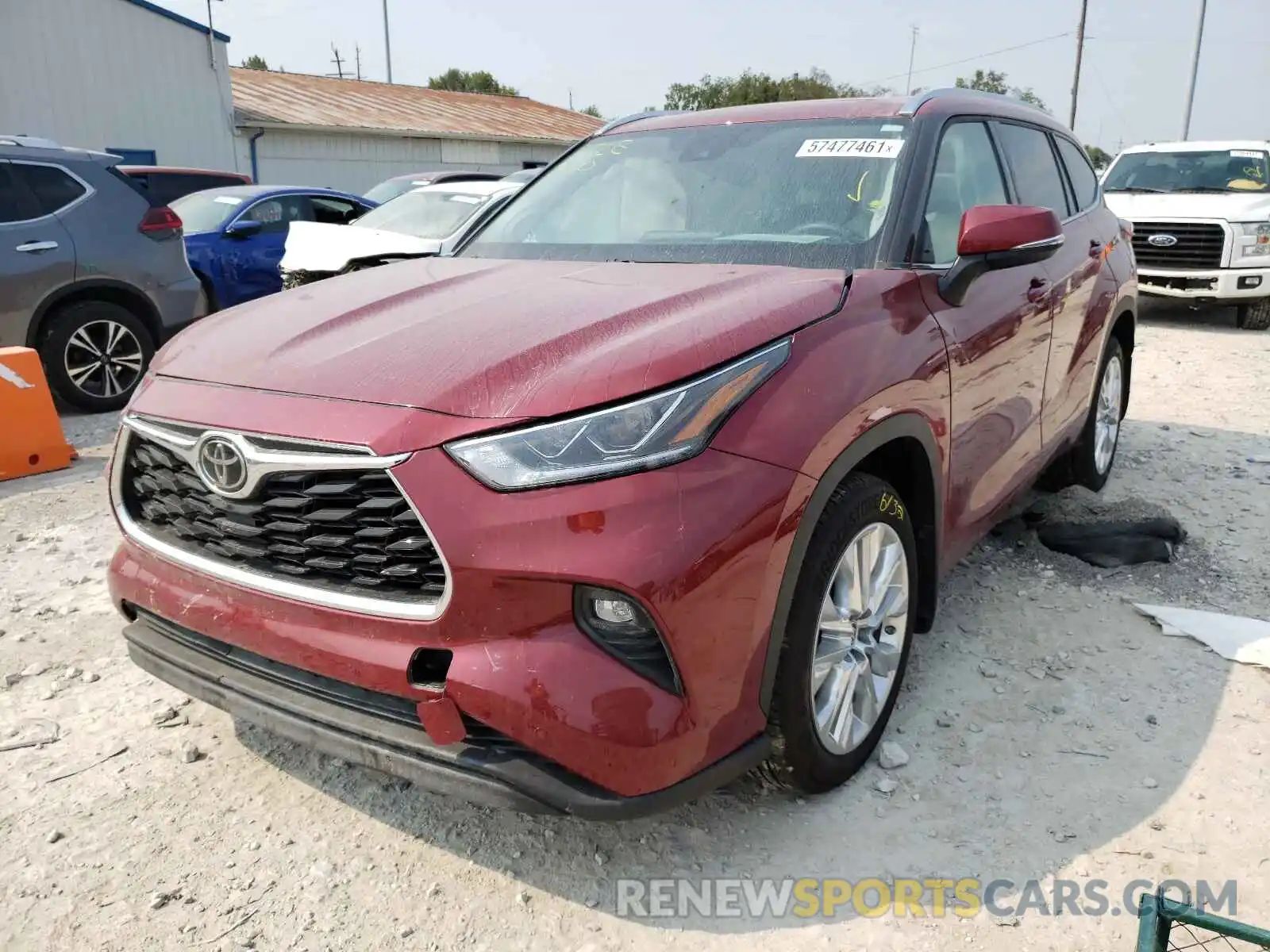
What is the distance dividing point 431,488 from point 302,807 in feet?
3.92

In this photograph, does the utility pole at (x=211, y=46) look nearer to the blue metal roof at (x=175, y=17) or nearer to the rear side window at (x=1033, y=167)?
the blue metal roof at (x=175, y=17)

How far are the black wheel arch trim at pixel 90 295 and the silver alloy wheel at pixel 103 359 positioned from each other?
7.2 inches

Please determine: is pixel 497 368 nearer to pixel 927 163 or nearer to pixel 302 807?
pixel 302 807

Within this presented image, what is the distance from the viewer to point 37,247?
6453 millimetres

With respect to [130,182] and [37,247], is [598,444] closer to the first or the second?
[37,247]

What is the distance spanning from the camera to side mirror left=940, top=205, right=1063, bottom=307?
8.88 ft

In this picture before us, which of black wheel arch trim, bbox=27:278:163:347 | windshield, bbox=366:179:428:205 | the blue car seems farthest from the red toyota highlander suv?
windshield, bbox=366:179:428:205

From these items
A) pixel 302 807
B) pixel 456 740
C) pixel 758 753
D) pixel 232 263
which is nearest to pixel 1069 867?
pixel 758 753

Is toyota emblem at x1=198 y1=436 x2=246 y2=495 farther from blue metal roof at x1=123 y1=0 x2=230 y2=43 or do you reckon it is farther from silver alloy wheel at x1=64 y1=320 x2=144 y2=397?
blue metal roof at x1=123 y1=0 x2=230 y2=43

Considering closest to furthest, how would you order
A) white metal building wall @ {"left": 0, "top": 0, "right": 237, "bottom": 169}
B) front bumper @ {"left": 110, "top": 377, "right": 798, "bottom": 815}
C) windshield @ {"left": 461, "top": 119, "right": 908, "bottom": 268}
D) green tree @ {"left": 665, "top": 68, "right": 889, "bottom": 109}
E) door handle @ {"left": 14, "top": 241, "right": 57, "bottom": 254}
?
1. front bumper @ {"left": 110, "top": 377, "right": 798, "bottom": 815}
2. windshield @ {"left": 461, "top": 119, "right": 908, "bottom": 268}
3. door handle @ {"left": 14, "top": 241, "right": 57, "bottom": 254}
4. white metal building wall @ {"left": 0, "top": 0, "right": 237, "bottom": 169}
5. green tree @ {"left": 665, "top": 68, "right": 889, "bottom": 109}

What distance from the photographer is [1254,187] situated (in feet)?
34.6

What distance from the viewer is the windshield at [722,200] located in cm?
288

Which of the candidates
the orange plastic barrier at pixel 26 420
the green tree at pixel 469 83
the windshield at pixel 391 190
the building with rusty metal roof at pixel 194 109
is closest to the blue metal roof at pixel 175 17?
the building with rusty metal roof at pixel 194 109

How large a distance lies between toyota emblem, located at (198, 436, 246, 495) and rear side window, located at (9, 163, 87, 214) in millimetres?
5618
